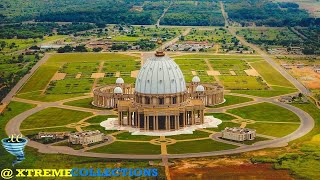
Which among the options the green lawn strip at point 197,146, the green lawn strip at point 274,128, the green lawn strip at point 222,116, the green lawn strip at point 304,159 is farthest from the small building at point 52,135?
the green lawn strip at point 304,159

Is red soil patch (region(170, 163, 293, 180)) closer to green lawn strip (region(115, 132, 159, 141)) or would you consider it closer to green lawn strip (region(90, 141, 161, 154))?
green lawn strip (region(90, 141, 161, 154))

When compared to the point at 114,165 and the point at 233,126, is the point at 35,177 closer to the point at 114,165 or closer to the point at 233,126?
the point at 114,165

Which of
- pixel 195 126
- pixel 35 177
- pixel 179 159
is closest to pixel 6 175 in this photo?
pixel 35 177

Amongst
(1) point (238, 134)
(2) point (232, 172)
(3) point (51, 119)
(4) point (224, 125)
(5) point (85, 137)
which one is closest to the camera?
(2) point (232, 172)

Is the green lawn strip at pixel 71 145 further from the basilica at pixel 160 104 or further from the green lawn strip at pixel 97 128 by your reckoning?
the basilica at pixel 160 104

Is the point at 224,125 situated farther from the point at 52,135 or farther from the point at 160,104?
the point at 52,135

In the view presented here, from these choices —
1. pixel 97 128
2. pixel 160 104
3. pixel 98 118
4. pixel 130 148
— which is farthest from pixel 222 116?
pixel 130 148

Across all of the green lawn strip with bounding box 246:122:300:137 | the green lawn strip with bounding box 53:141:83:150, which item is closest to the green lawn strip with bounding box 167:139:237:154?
the green lawn strip with bounding box 246:122:300:137
